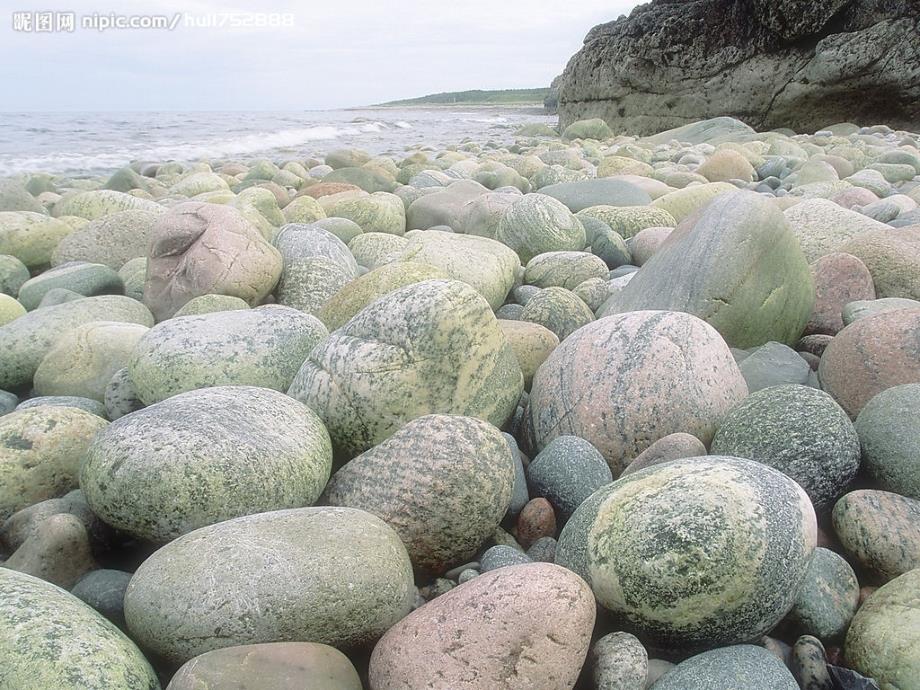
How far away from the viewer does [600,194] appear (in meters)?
6.00

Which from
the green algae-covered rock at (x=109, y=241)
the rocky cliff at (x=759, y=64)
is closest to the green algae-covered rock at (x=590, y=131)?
the rocky cliff at (x=759, y=64)

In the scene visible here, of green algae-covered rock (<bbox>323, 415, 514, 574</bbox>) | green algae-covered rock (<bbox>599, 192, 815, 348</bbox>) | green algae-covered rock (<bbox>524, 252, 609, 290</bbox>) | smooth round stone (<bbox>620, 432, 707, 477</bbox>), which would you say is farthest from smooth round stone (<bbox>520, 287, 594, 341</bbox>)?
green algae-covered rock (<bbox>323, 415, 514, 574</bbox>)

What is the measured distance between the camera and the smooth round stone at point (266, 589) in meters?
1.57

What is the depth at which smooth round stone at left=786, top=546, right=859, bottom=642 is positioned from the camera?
172cm

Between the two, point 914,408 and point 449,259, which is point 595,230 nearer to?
point 449,259

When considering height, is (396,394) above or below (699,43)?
below

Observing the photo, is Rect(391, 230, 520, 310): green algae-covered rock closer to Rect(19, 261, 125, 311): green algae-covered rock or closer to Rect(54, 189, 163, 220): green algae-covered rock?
Rect(19, 261, 125, 311): green algae-covered rock

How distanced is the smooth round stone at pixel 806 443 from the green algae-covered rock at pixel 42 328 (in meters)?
2.66

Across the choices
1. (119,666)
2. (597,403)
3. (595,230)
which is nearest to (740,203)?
(597,403)

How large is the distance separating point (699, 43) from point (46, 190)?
11803mm

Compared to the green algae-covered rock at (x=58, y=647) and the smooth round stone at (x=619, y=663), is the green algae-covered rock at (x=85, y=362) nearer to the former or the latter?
the green algae-covered rock at (x=58, y=647)

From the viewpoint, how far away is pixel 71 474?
229cm

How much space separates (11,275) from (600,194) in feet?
13.4

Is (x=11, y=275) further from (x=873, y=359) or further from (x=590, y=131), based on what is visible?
(x=590, y=131)
